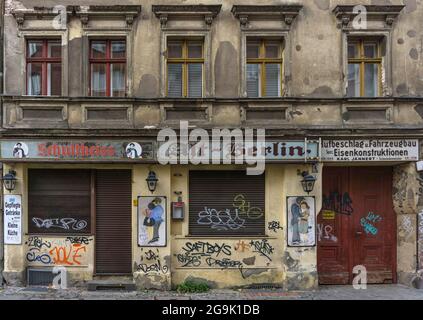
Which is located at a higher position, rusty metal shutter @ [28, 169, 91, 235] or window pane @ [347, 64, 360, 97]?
window pane @ [347, 64, 360, 97]

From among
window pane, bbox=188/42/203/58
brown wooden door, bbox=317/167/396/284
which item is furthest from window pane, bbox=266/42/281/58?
brown wooden door, bbox=317/167/396/284

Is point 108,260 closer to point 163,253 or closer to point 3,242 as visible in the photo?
point 163,253

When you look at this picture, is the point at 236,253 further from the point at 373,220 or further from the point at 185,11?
the point at 185,11

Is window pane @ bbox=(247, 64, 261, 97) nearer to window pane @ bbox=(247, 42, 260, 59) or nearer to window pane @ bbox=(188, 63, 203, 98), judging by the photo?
window pane @ bbox=(247, 42, 260, 59)

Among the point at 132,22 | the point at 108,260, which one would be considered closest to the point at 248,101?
the point at 132,22

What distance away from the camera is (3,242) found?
33.9 feet

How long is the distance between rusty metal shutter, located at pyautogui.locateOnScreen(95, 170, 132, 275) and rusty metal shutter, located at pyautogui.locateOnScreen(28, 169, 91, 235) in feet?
0.93

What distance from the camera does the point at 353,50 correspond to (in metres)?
10.8

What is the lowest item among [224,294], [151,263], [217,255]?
[224,294]

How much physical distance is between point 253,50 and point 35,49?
512cm

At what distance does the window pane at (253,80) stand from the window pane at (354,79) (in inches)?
85.4

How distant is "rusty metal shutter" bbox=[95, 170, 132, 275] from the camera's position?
10.6 metres

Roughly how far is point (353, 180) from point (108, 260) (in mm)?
6241

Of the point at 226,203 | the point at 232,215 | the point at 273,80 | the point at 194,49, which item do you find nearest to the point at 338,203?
the point at 232,215
